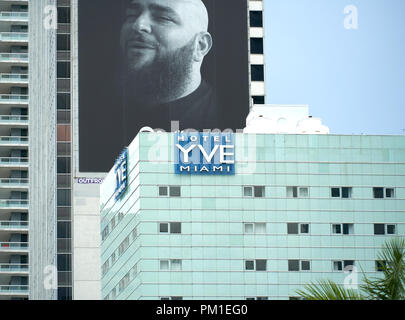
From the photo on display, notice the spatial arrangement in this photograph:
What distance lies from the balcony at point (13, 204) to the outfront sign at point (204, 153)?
6158 centimetres

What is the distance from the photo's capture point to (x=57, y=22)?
168 metres

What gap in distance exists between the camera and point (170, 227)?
109188 millimetres

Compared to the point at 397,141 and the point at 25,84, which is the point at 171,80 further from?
the point at 397,141

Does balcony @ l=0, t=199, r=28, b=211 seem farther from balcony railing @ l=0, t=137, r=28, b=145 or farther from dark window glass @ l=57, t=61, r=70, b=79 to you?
dark window glass @ l=57, t=61, r=70, b=79

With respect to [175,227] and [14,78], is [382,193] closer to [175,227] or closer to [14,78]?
[175,227]

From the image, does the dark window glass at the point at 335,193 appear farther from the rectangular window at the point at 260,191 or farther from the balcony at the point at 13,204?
the balcony at the point at 13,204

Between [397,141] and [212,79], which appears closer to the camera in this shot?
[397,141]

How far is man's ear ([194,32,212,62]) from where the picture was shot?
557ft

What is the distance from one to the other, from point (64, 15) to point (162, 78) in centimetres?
Answer: 1731

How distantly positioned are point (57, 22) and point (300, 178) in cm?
6586

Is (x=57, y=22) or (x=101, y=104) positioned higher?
(x=57, y=22)

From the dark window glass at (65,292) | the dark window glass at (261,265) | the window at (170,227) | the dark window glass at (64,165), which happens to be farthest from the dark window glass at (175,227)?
the dark window glass at (64,165)
